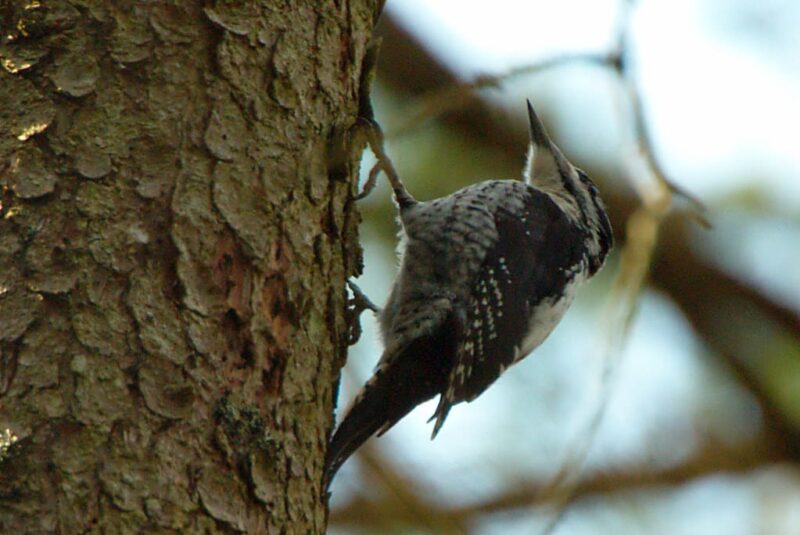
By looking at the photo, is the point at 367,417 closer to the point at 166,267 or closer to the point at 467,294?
the point at 467,294

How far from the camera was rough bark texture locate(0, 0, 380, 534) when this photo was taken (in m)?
2.15

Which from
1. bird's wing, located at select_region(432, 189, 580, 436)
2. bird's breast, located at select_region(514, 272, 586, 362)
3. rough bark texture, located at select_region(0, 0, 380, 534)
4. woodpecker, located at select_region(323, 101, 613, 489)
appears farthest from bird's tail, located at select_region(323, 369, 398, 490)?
bird's breast, located at select_region(514, 272, 586, 362)

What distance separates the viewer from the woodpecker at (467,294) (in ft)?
11.8

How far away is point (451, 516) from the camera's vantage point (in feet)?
15.8

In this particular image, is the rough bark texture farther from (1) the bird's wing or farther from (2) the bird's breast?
(2) the bird's breast

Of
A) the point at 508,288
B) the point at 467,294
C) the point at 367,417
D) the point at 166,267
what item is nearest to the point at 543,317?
the point at 508,288

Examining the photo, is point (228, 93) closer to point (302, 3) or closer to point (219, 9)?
point (219, 9)

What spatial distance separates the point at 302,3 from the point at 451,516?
8.81ft

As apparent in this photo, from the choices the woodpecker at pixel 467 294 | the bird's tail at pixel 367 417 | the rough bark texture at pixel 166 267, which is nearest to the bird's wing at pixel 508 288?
the woodpecker at pixel 467 294

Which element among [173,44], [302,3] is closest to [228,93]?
[173,44]

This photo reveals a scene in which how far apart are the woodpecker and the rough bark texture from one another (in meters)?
0.79

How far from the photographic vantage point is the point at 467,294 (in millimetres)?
3848

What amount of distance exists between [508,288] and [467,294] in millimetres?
158

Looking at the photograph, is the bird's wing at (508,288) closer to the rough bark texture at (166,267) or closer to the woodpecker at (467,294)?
the woodpecker at (467,294)
